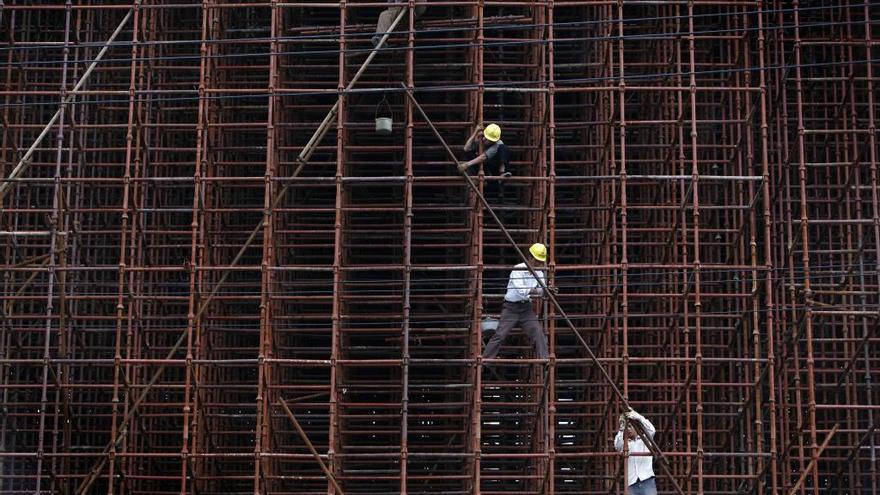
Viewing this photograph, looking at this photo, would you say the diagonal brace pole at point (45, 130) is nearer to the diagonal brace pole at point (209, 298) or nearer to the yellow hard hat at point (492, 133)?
the diagonal brace pole at point (209, 298)

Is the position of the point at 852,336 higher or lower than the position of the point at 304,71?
lower

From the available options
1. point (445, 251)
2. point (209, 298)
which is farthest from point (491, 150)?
point (445, 251)

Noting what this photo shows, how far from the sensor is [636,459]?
24453mm

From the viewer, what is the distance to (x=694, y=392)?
28.0 m

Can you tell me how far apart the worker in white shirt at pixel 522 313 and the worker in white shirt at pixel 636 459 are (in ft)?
5.67

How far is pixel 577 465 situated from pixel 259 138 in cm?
775

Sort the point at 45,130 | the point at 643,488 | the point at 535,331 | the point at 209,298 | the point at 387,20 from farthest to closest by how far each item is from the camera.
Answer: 1. the point at 387,20
2. the point at 45,130
3. the point at 209,298
4. the point at 535,331
5. the point at 643,488

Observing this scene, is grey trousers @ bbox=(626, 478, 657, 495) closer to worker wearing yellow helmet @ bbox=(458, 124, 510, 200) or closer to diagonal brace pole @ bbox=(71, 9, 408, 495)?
worker wearing yellow helmet @ bbox=(458, 124, 510, 200)

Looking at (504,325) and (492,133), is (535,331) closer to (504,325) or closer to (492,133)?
(504,325)

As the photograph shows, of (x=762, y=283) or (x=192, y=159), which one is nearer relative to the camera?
(x=762, y=283)

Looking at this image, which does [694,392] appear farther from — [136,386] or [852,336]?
[136,386]

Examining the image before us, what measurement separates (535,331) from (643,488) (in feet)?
8.98

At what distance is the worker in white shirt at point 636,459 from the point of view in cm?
2433

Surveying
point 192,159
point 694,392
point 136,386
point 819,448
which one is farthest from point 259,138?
point 819,448
